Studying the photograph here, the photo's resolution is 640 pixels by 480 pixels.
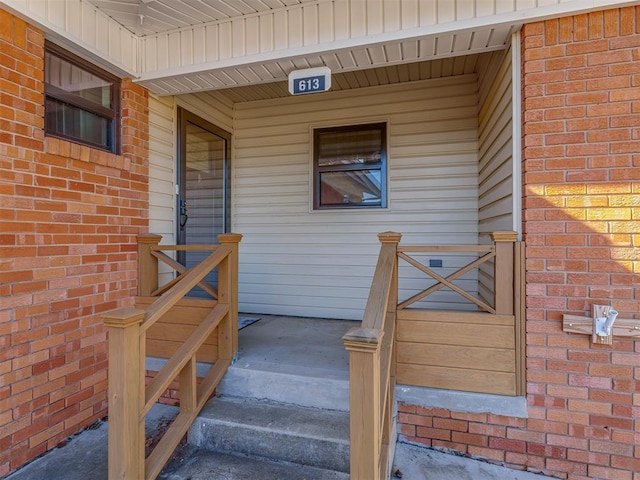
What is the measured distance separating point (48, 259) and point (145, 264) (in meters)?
0.76

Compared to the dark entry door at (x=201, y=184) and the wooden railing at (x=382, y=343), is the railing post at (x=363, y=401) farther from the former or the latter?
the dark entry door at (x=201, y=184)

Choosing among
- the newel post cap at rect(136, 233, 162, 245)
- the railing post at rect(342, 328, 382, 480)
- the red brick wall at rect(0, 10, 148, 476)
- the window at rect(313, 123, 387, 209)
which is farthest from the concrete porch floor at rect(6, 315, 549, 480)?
the window at rect(313, 123, 387, 209)

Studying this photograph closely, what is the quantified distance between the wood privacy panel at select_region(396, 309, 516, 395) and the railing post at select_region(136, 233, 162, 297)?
2084 millimetres

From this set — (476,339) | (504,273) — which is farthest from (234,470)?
(504,273)

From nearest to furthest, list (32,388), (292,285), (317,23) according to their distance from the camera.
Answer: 1. (32,388)
2. (317,23)
3. (292,285)

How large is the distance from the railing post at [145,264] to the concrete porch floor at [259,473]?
92 centimetres

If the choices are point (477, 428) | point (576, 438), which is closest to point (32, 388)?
point (477, 428)

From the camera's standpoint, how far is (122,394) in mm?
1759

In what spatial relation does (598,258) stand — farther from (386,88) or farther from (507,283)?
(386,88)

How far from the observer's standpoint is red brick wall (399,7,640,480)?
6.68 ft

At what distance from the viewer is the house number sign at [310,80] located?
8.94 ft

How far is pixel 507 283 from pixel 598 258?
1.64 ft

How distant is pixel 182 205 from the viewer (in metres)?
3.55

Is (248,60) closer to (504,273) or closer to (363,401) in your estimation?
(504,273)
